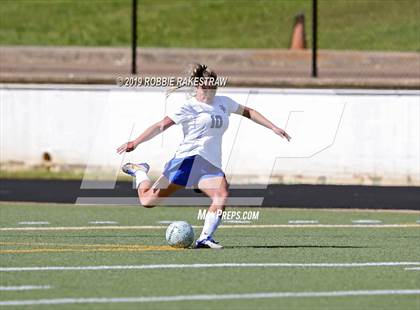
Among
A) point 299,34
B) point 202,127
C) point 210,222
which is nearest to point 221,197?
point 210,222

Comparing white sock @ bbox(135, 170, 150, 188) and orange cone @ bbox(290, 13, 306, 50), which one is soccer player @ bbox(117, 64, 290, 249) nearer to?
white sock @ bbox(135, 170, 150, 188)

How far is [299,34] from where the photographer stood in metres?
36.8

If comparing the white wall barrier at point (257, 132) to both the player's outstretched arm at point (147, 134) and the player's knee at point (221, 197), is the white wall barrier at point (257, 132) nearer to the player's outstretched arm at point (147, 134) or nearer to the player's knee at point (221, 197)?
the player's outstretched arm at point (147, 134)

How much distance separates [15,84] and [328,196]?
21.3ft

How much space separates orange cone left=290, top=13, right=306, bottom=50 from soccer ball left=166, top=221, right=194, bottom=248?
77.3ft

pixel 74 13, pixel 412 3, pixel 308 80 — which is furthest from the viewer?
pixel 74 13

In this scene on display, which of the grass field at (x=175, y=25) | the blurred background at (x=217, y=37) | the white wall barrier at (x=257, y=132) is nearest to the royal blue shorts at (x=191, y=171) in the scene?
the white wall barrier at (x=257, y=132)

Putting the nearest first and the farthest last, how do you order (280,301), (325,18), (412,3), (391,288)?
(280,301) → (391,288) → (412,3) → (325,18)

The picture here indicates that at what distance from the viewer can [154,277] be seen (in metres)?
11.0

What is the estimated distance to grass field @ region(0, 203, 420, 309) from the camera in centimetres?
982

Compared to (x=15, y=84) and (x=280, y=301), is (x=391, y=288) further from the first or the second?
(x=15, y=84)

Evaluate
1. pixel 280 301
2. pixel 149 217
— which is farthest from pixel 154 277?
pixel 149 217

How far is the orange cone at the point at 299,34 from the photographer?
36.4 metres

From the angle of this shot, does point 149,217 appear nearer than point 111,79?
Yes
